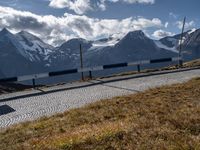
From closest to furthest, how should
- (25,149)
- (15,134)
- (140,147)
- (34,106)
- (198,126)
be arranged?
1. (140,147)
2. (25,149)
3. (198,126)
4. (15,134)
5. (34,106)

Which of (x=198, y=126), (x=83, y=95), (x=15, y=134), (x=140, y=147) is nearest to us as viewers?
(x=140, y=147)

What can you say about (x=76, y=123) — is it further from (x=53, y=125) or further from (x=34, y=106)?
(x=34, y=106)

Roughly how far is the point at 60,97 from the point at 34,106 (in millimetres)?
2968

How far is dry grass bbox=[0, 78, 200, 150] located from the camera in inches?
380

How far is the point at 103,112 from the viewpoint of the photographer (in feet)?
48.5

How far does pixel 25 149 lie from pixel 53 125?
135 inches

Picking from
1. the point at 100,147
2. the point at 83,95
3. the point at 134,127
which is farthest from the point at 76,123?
the point at 83,95

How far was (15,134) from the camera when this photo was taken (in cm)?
1237

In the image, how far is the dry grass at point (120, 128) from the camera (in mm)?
9641

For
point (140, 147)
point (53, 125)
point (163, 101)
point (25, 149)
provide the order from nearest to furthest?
point (140, 147) < point (25, 149) < point (53, 125) < point (163, 101)

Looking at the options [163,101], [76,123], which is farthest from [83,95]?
[76,123]

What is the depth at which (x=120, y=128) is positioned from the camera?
35.8 ft

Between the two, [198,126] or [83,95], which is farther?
[83,95]

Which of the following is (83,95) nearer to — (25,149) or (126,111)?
(126,111)
